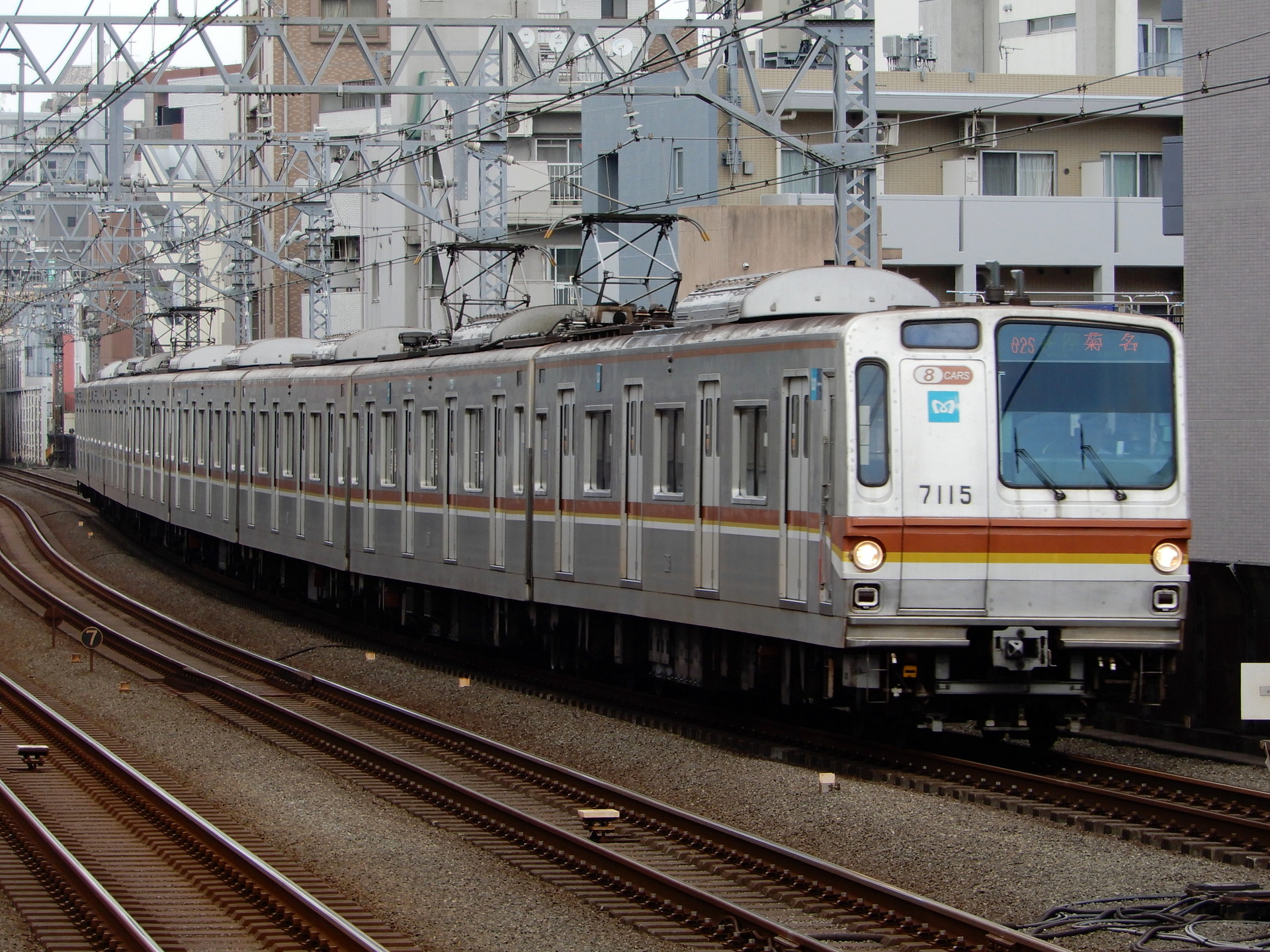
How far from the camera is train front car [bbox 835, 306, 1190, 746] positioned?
34.2 ft

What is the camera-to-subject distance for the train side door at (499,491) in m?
16.1

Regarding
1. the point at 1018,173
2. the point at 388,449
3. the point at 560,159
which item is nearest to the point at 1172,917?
the point at 388,449

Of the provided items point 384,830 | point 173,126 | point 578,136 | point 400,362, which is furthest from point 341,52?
point 384,830

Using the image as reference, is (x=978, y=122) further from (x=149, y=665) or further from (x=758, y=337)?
(x=758, y=337)

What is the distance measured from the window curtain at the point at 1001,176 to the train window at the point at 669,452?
20272 millimetres

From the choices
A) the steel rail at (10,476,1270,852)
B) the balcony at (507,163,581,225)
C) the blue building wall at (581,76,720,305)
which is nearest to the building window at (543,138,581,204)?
the balcony at (507,163,581,225)

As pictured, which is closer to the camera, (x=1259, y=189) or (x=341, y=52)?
(x=1259, y=189)

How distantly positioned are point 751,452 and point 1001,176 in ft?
71.2

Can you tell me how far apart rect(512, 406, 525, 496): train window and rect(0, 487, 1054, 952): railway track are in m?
2.23

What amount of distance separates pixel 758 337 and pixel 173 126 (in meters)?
75.7

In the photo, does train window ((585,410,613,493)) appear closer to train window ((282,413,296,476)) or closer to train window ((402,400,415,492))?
train window ((402,400,415,492))

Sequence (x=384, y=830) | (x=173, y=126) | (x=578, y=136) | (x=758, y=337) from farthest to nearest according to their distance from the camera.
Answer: (x=173, y=126)
(x=578, y=136)
(x=758, y=337)
(x=384, y=830)

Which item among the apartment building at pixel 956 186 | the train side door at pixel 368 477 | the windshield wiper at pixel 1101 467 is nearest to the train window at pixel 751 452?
the windshield wiper at pixel 1101 467

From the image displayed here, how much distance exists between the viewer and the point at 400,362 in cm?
1905
